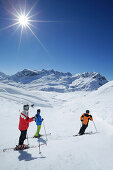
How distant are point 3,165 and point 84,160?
3.49 meters

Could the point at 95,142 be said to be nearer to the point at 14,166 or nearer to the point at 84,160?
the point at 84,160

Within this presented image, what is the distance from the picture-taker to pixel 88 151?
207 inches

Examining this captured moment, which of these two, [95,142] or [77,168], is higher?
[95,142]

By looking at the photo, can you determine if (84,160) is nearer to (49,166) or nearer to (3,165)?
(49,166)

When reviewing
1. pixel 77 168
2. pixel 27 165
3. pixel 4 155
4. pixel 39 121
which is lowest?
pixel 77 168

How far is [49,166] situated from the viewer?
423cm

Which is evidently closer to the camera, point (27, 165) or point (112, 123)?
point (27, 165)

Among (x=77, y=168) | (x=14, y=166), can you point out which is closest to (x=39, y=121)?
(x=14, y=166)

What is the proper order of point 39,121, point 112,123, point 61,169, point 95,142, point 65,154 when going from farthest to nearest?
point 112,123, point 39,121, point 95,142, point 65,154, point 61,169

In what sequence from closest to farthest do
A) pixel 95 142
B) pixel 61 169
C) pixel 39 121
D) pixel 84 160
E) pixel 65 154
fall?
pixel 61 169 → pixel 84 160 → pixel 65 154 → pixel 95 142 → pixel 39 121

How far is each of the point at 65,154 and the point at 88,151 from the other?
1.25 metres

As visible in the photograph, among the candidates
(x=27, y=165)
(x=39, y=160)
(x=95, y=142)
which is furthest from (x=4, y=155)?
(x=95, y=142)

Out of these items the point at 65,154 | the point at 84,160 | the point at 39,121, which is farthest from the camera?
the point at 39,121

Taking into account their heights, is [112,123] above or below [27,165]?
above
